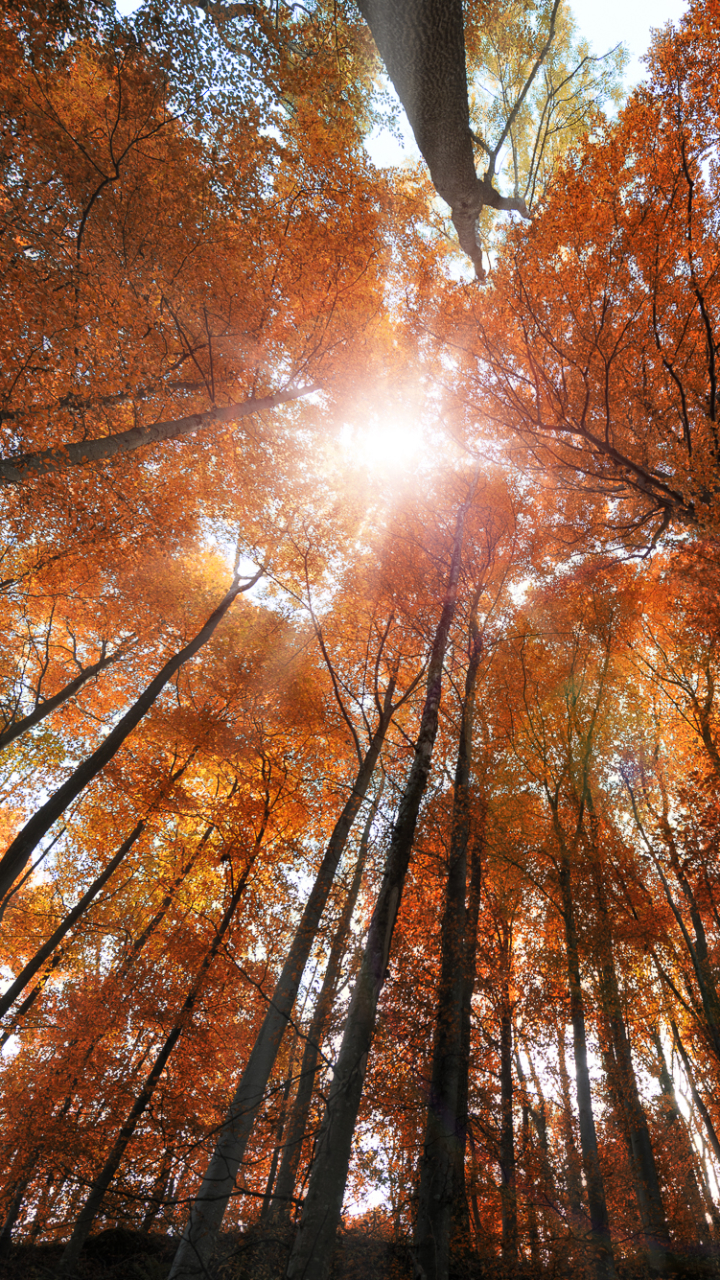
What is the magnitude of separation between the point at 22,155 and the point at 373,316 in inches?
208

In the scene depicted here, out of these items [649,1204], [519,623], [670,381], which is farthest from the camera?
[519,623]

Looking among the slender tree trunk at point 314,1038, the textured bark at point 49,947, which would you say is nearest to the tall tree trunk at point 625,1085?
the slender tree trunk at point 314,1038

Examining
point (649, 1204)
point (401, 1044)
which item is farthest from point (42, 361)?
point (649, 1204)

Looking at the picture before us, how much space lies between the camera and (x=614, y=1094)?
27.2 feet

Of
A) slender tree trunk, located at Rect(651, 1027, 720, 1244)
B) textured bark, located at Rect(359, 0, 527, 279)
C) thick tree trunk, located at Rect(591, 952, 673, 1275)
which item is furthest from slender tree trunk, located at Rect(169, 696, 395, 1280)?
slender tree trunk, located at Rect(651, 1027, 720, 1244)

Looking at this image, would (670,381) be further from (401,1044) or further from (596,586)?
(401,1044)

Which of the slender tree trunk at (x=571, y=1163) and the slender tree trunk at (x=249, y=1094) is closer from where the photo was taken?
the slender tree trunk at (x=249, y=1094)

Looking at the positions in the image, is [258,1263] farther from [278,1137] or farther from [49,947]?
[49,947]

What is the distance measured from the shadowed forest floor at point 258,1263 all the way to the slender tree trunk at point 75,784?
440cm

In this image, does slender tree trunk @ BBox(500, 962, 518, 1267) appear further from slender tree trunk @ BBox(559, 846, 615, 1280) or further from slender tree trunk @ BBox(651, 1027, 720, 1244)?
slender tree trunk @ BBox(651, 1027, 720, 1244)

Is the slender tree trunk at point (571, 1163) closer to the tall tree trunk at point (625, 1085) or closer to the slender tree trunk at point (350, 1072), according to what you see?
the tall tree trunk at point (625, 1085)

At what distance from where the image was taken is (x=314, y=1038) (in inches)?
226

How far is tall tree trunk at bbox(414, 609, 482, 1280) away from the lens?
13.5ft

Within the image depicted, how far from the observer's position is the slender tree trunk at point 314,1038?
217 inches
